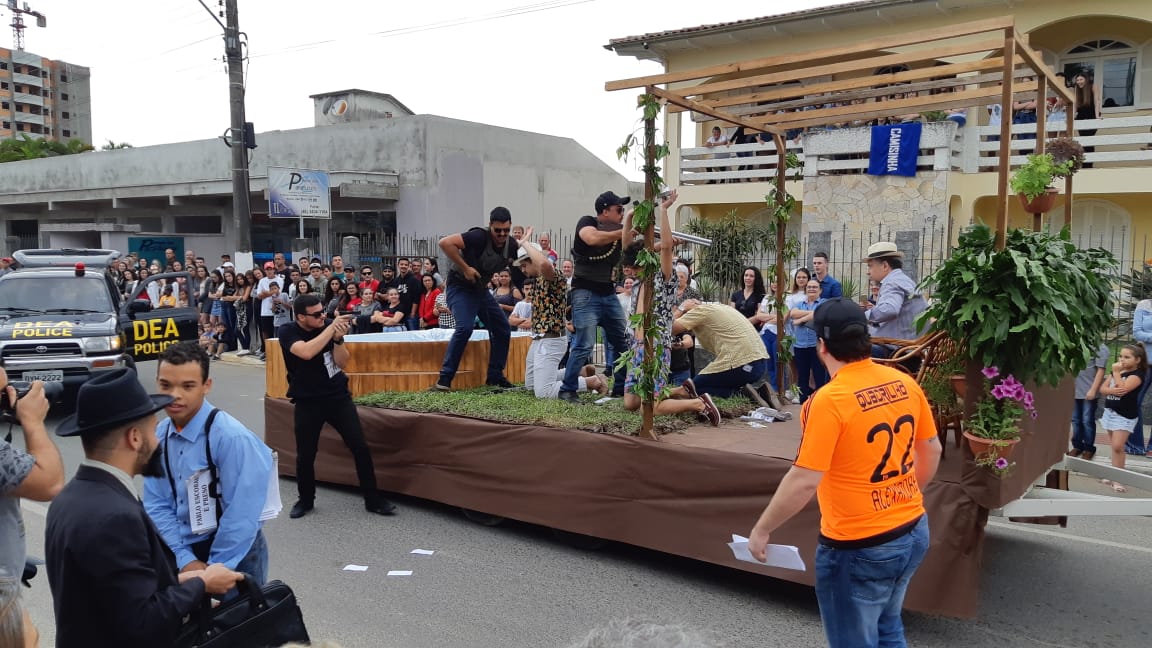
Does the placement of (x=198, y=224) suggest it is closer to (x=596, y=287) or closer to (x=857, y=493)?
(x=596, y=287)

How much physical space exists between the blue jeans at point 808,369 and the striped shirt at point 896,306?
3.09m

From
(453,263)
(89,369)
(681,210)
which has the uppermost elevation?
(681,210)

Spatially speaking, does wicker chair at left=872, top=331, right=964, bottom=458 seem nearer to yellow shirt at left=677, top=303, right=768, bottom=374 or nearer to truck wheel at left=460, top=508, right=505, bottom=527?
yellow shirt at left=677, top=303, right=768, bottom=374

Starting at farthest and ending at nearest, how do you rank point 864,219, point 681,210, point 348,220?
1. point 348,220
2. point 681,210
3. point 864,219

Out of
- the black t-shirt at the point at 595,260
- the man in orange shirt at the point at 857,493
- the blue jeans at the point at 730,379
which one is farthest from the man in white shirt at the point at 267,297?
the man in orange shirt at the point at 857,493

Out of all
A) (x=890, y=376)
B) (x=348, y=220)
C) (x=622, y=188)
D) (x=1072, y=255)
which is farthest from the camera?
(x=622, y=188)

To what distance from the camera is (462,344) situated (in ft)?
24.9

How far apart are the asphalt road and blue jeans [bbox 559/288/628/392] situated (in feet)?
4.41

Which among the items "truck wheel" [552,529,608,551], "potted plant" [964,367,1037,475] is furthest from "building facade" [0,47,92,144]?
"potted plant" [964,367,1037,475]

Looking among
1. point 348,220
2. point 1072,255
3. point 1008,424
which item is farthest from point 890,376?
point 348,220

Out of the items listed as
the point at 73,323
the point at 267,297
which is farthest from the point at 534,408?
the point at 267,297

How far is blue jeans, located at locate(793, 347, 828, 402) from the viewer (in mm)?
9801

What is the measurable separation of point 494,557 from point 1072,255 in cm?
410

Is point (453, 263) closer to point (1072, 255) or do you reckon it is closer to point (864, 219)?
point (1072, 255)
